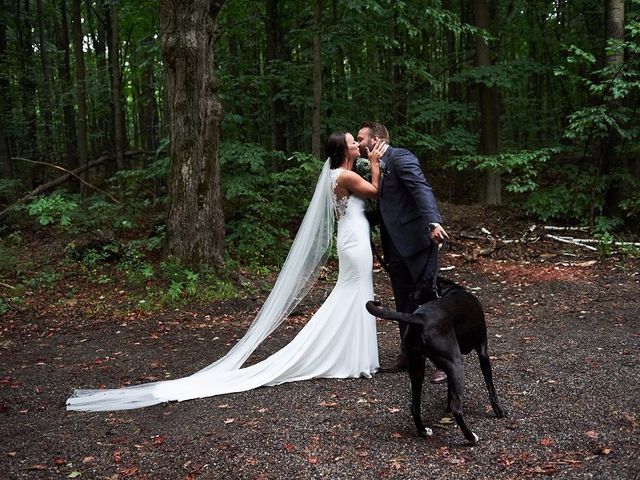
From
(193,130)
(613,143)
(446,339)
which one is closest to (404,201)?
(446,339)

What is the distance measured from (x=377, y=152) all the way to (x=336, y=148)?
1.47 ft

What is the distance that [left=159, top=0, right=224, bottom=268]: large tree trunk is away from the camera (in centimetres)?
866

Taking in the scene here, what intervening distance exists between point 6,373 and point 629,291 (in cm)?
859

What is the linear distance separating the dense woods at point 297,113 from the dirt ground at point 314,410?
2.04 meters

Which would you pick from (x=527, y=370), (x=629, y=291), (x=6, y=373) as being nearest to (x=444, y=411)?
(x=527, y=370)

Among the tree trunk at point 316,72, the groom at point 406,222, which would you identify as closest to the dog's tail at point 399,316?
the groom at point 406,222

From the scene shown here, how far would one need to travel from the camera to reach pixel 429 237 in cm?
503

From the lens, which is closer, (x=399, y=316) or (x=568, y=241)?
(x=399, y=316)

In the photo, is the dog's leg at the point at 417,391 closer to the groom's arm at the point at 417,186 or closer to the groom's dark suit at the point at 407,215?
the groom's dark suit at the point at 407,215

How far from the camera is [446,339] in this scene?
383 cm

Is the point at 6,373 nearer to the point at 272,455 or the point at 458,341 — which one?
the point at 272,455

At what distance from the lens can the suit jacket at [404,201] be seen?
497 centimetres

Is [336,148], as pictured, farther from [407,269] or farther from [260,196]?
[260,196]

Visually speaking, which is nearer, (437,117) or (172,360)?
(172,360)
